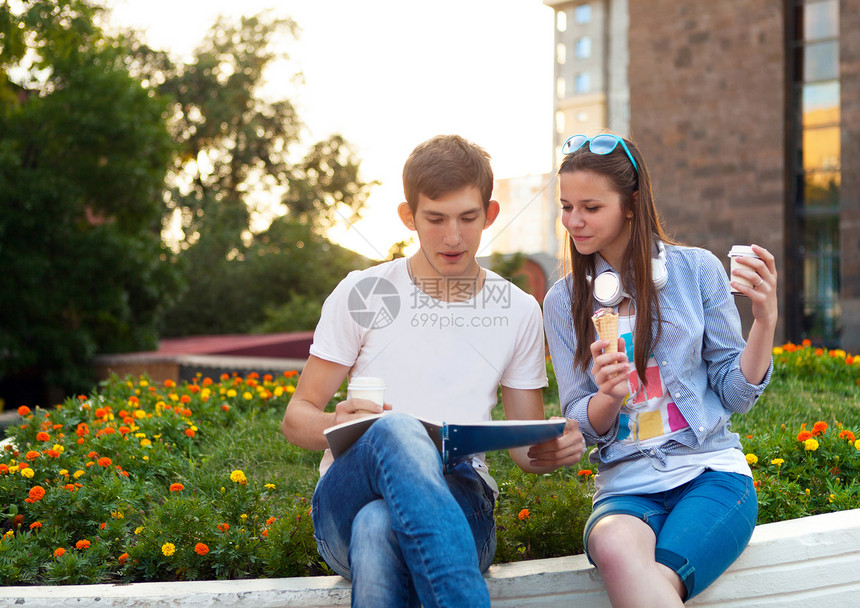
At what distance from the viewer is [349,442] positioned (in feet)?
6.52

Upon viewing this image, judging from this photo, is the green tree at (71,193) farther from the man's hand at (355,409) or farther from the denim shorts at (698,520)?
the denim shorts at (698,520)

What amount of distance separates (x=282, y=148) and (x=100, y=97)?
9734 millimetres

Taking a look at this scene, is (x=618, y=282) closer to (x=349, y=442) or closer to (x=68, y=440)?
(x=349, y=442)

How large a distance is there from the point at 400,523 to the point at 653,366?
2.93 feet

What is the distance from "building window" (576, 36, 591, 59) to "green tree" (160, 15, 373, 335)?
93.7 feet

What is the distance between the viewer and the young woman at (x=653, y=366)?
1967 mm

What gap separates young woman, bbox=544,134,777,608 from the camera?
6.45 feet

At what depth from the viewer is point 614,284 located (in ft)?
7.32

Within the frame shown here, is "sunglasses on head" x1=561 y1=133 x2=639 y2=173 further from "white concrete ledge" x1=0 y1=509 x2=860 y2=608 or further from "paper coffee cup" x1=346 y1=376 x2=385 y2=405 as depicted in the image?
"white concrete ledge" x1=0 y1=509 x2=860 y2=608

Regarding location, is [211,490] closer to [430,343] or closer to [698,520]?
[430,343]

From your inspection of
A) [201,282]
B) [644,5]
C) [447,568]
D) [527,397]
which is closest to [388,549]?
[447,568]

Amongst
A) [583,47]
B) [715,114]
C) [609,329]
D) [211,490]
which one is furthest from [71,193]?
[583,47]

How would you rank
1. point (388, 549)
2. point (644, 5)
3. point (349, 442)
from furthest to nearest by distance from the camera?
point (644, 5), point (349, 442), point (388, 549)

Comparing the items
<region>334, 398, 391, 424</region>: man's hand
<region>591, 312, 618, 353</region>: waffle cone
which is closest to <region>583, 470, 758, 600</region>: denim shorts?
<region>591, 312, 618, 353</region>: waffle cone
